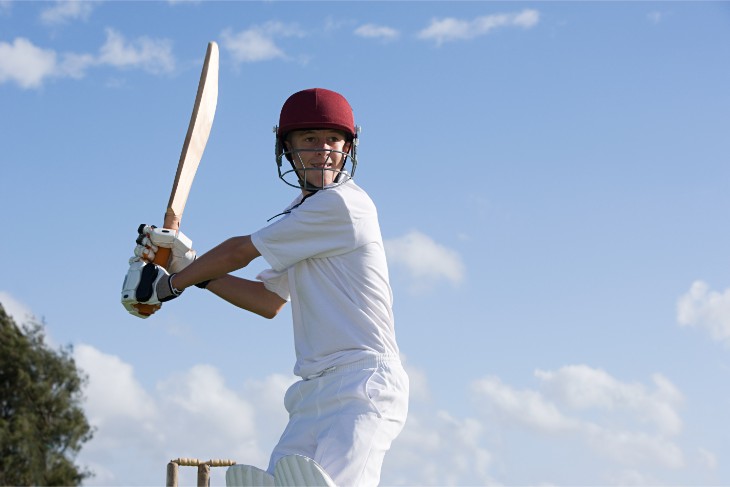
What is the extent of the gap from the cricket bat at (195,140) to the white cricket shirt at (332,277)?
2.27ft

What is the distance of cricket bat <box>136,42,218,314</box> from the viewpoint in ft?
13.1

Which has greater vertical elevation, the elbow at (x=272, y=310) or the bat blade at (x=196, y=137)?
the bat blade at (x=196, y=137)

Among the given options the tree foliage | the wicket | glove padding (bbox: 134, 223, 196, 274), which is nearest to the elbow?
glove padding (bbox: 134, 223, 196, 274)

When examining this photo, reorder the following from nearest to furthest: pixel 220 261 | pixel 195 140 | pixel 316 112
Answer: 1. pixel 220 261
2. pixel 316 112
3. pixel 195 140

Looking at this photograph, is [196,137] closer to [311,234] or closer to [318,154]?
[318,154]

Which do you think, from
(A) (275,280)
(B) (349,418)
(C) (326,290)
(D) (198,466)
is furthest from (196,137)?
(D) (198,466)

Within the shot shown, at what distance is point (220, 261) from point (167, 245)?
Result: 46cm

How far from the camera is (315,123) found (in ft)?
11.6

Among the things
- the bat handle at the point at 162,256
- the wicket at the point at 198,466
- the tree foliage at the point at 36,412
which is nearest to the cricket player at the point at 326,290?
the bat handle at the point at 162,256

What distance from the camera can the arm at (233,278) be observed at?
3.36m

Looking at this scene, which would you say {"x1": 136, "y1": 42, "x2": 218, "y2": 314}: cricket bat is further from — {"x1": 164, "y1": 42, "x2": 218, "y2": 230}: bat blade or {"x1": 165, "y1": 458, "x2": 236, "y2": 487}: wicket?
{"x1": 165, "y1": 458, "x2": 236, "y2": 487}: wicket

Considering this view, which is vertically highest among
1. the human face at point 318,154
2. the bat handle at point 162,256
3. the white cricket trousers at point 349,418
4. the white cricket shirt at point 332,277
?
the human face at point 318,154

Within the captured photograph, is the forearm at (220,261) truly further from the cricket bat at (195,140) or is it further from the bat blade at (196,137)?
the bat blade at (196,137)

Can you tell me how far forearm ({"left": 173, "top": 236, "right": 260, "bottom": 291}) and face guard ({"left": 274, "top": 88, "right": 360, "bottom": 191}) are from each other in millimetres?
310
